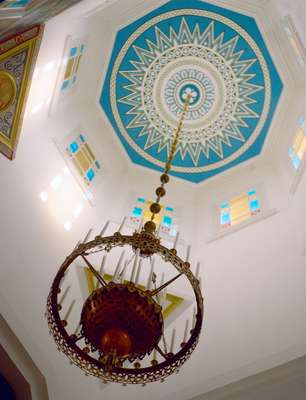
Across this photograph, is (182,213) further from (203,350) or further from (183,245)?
(203,350)

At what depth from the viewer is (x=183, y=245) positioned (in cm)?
736

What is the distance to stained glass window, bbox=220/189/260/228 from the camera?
7.39m

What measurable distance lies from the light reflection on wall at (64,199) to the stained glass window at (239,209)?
115 inches

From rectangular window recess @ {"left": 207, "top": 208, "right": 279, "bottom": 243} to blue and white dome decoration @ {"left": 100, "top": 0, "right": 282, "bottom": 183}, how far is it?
2.38m

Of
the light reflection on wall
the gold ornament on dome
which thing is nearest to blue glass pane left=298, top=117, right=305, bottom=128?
the light reflection on wall

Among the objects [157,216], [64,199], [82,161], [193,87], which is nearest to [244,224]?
[157,216]

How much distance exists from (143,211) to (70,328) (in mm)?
3366

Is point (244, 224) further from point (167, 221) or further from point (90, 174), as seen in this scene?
point (90, 174)

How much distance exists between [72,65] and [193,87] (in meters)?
3.13

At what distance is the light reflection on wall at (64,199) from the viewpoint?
242 inches

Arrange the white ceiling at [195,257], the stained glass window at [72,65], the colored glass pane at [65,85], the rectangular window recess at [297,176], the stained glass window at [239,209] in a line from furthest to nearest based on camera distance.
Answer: the stained glass window at [239,209] < the colored glass pane at [65,85] < the stained glass window at [72,65] < the rectangular window recess at [297,176] < the white ceiling at [195,257]

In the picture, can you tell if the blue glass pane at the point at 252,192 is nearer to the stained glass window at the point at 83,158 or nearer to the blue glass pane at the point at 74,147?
the stained glass window at the point at 83,158

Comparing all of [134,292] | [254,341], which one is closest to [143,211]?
[254,341]

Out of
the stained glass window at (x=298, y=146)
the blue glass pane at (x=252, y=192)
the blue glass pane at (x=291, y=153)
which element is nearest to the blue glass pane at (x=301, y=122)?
the stained glass window at (x=298, y=146)
